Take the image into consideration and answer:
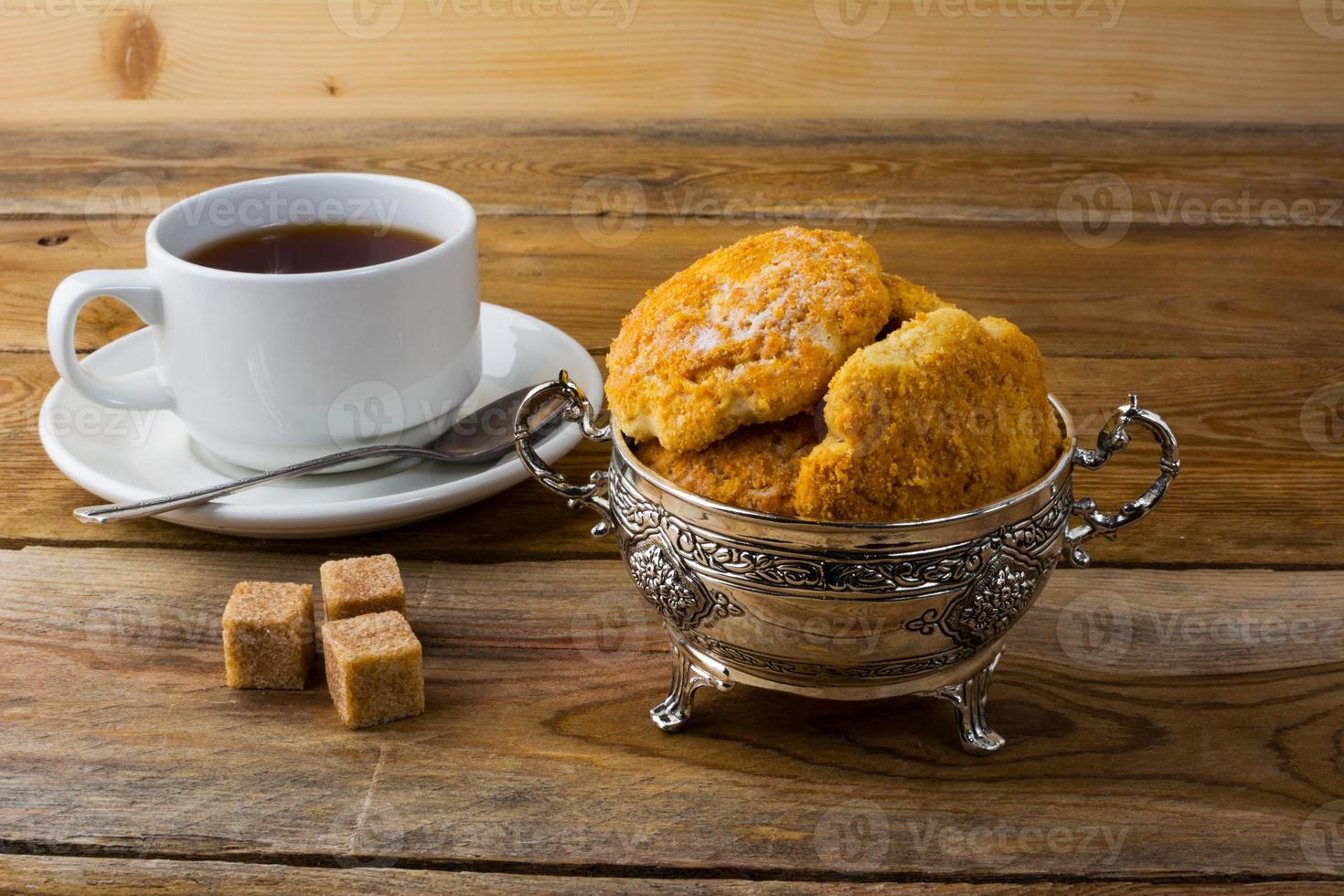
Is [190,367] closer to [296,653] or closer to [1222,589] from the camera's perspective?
[296,653]

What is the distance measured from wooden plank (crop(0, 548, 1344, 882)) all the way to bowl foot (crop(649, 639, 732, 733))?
2cm

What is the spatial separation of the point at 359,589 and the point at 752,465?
38 cm

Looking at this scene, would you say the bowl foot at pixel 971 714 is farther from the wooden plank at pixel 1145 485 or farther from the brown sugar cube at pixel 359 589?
the brown sugar cube at pixel 359 589

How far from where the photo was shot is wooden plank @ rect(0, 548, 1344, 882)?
2.83 feet

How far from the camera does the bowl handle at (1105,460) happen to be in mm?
940

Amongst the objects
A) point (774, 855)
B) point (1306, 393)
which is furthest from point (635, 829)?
point (1306, 393)

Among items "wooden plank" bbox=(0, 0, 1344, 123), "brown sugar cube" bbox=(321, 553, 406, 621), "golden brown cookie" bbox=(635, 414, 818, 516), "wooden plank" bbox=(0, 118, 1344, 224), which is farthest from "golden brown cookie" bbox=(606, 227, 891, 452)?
"wooden plank" bbox=(0, 0, 1344, 123)

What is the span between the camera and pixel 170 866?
0.85m

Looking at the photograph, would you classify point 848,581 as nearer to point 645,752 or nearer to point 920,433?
point 920,433

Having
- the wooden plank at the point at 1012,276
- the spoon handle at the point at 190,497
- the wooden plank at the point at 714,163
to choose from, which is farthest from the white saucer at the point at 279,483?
the wooden plank at the point at 714,163

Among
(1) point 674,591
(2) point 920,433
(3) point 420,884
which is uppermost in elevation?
(2) point 920,433

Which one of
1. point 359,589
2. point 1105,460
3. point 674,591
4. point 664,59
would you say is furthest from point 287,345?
point 664,59

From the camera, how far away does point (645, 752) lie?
958 millimetres

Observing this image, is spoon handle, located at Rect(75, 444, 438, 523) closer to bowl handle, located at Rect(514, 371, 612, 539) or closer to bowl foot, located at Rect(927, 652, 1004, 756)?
bowl handle, located at Rect(514, 371, 612, 539)
